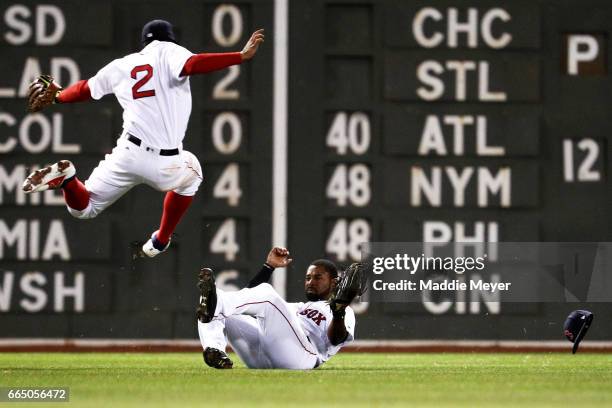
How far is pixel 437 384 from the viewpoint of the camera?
7664 millimetres

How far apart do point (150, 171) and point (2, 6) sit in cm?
280

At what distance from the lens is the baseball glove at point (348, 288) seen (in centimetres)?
784

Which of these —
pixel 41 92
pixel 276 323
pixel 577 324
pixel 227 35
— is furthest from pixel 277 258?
pixel 227 35

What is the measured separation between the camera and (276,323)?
8.26 meters

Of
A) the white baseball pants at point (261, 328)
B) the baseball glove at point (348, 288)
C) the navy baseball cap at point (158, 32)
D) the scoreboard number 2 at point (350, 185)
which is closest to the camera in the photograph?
the baseball glove at point (348, 288)

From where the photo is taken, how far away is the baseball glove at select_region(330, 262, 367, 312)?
784 cm

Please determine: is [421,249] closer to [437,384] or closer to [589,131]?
Result: [589,131]

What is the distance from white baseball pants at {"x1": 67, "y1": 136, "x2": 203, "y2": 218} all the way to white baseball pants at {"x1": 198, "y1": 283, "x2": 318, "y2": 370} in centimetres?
78

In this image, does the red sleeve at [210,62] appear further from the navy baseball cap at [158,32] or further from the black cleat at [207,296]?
the black cleat at [207,296]

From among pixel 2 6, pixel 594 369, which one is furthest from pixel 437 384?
pixel 2 6

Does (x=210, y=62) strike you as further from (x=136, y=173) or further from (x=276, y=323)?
(x=276, y=323)

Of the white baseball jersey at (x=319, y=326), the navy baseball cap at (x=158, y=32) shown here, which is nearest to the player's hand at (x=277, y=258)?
the white baseball jersey at (x=319, y=326)

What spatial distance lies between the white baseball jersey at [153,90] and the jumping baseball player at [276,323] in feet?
3.11

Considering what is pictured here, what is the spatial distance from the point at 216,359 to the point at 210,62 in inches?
65.6
